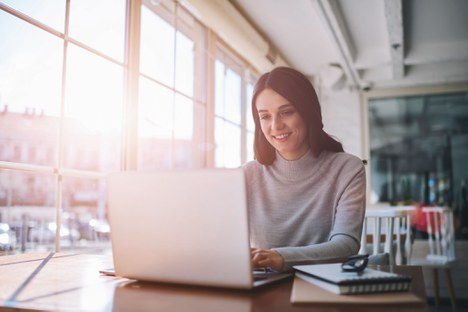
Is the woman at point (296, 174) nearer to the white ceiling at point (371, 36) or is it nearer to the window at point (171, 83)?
the window at point (171, 83)

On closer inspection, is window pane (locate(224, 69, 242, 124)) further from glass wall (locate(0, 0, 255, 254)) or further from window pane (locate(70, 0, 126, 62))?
window pane (locate(70, 0, 126, 62))

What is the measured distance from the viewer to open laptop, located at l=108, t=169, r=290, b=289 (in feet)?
2.60

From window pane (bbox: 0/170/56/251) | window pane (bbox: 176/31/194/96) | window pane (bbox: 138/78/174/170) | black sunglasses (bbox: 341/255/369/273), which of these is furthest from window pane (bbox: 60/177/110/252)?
black sunglasses (bbox: 341/255/369/273)

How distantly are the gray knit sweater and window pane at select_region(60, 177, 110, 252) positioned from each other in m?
6.47

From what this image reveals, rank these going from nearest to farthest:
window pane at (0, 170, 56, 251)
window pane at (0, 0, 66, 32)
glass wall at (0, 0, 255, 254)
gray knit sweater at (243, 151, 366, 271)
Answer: gray knit sweater at (243, 151, 366, 271) → window pane at (0, 0, 66, 32) → glass wall at (0, 0, 255, 254) → window pane at (0, 170, 56, 251)

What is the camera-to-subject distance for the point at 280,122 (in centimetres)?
148

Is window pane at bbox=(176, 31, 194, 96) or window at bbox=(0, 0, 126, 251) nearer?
window at bbox=(0, 0, 126, 251)

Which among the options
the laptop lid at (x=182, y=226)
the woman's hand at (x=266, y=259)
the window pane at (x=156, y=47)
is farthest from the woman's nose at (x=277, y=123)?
the window pane at (x=156, y=47)

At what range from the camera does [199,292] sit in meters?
0.84

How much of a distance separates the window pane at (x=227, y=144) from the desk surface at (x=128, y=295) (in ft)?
9.61

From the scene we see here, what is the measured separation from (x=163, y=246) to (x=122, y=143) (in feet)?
6.21

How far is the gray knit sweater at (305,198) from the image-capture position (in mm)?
1371

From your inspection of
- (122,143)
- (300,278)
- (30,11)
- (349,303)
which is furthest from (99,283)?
(122,143)

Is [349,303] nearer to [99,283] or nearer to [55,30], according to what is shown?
[99,283]
